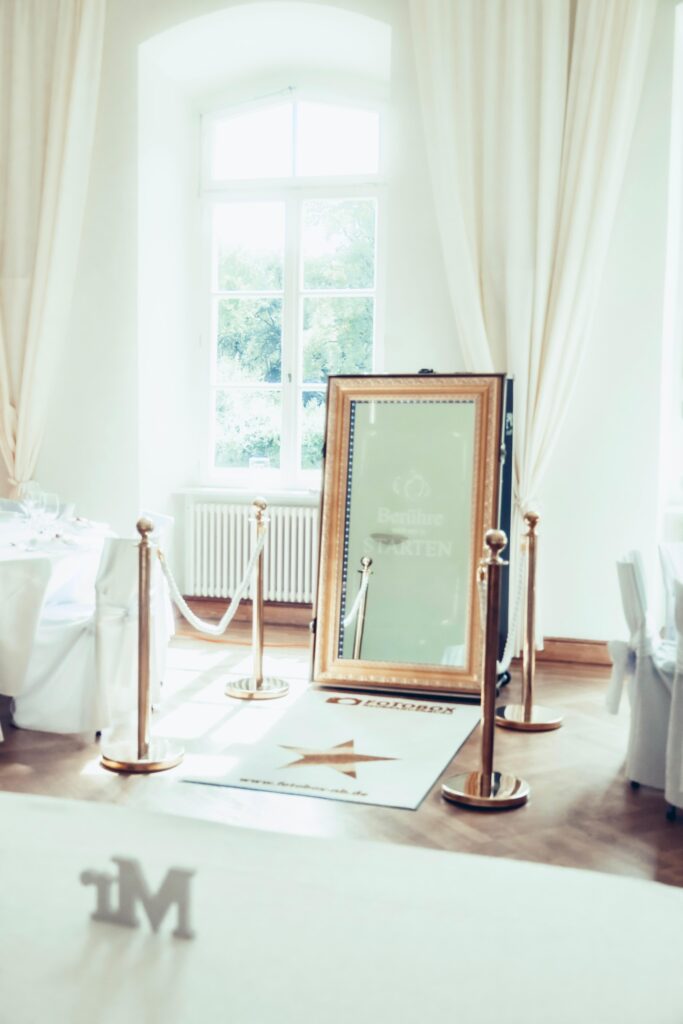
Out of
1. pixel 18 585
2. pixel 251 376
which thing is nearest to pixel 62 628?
pixel 18 585

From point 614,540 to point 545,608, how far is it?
22.0 inches

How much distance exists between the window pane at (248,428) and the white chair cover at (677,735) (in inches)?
163

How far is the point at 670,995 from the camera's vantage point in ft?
1.85

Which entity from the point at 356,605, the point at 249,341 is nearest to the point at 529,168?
the point at 249,341

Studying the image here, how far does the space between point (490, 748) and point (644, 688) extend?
625 millimetres

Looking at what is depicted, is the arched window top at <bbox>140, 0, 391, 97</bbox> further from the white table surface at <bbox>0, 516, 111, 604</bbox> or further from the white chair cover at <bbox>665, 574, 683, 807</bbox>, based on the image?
the white chair cover at <bbox>665, 574, 683, 807</bbox>

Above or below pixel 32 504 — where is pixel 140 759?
below

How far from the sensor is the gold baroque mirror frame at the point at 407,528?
5.13 meters

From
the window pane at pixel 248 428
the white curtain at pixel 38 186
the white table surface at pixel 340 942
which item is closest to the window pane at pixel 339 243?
the window pane at pixel 248 428

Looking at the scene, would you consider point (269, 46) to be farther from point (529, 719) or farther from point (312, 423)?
point (529, 719)

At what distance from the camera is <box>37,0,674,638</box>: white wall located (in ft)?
18.7

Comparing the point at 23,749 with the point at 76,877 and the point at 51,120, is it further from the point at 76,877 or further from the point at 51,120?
the point at 51,120

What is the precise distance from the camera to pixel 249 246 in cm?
725

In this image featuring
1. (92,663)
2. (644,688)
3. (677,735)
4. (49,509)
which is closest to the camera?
(677,735)
